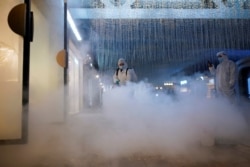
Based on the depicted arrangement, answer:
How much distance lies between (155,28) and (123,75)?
7.58 feet

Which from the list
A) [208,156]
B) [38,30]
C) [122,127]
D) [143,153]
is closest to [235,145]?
[208,156]

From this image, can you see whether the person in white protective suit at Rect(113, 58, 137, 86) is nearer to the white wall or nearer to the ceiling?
the ceiling

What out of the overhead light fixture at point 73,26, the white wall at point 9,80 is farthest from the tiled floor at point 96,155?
the overhead light fixture at point 73,26

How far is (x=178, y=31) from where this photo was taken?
313 inches

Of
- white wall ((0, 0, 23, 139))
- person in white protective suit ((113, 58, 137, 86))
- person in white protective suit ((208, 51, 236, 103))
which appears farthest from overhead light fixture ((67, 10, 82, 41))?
person in white protective suit ((208, 51, 236, 103))

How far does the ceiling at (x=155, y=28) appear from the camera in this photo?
603cm

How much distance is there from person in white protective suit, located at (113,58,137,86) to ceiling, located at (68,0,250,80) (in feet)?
3.23

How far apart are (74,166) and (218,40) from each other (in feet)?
25.4

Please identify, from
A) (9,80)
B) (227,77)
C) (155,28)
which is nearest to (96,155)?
(9,80)

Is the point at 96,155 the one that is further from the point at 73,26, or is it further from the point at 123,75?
the point at 73,26

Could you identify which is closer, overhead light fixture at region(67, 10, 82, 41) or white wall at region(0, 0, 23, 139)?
white wall at region(0, 0, 23, 139)

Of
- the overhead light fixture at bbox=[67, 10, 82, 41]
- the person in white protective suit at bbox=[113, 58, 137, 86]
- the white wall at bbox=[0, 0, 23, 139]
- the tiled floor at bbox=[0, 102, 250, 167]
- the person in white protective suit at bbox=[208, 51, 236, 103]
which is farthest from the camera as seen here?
the person in white protective suit at bbox=[113, 58, 137, 86]

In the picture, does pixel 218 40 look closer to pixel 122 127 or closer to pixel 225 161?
pixel 122 127

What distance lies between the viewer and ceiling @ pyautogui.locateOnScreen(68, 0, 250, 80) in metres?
6.03
